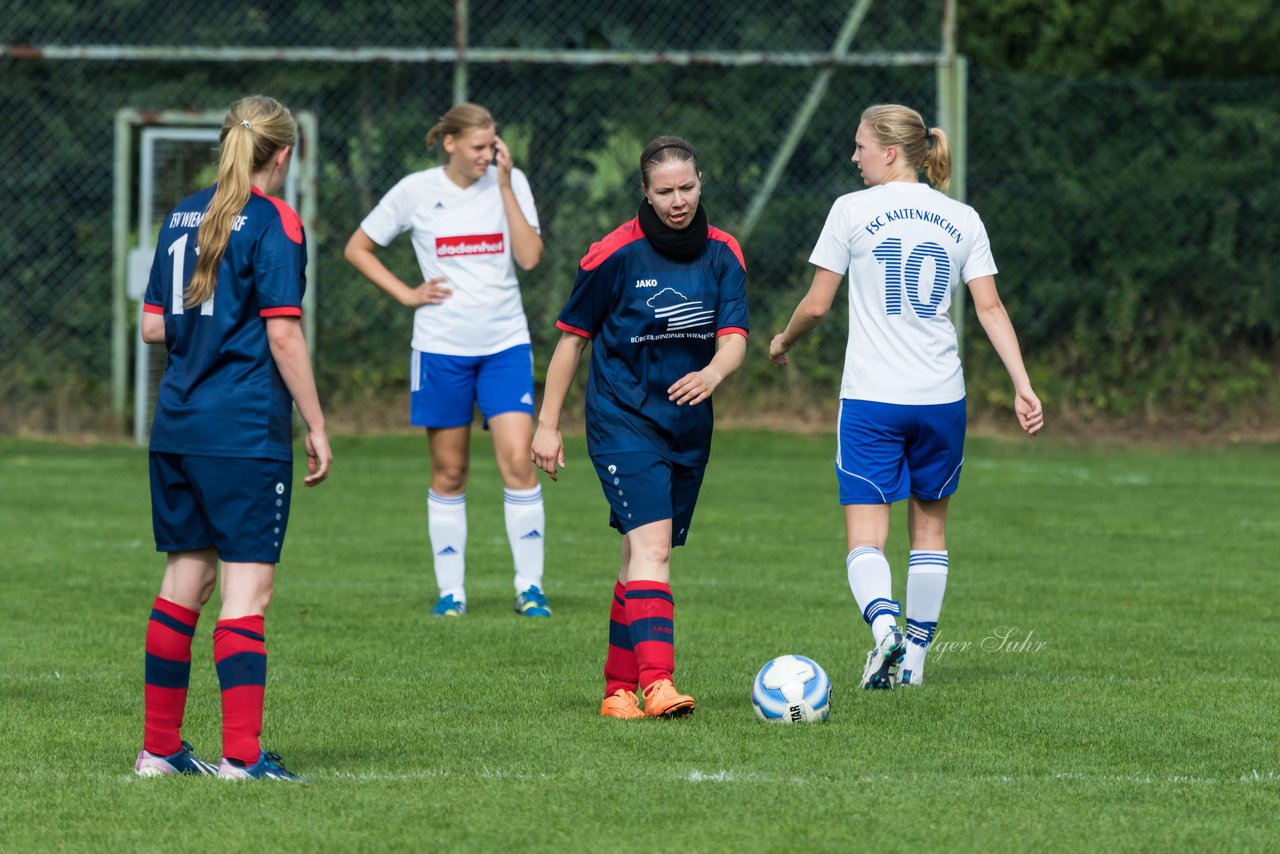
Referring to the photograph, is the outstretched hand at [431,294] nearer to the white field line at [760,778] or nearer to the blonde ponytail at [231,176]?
the blonde ponytail at [231,176]

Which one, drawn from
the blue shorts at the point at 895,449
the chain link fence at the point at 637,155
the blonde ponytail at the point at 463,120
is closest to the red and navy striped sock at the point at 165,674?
the blue shorts at the point at 895,449

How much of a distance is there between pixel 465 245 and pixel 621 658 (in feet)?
11.0

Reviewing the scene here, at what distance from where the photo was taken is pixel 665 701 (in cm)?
600

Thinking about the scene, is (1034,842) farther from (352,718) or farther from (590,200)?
(590,200)

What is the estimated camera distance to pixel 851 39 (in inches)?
717

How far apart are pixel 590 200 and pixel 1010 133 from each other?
13.1 feet

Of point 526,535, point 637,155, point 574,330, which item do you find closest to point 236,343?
point 574,330

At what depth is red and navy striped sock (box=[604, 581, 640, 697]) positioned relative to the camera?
20.6 ft

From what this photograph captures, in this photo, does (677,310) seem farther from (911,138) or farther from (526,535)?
(526,535)

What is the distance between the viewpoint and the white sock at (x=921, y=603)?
22.2ft

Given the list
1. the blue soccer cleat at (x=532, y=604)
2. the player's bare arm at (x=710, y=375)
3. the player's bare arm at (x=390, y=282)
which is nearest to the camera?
the player's bare arm at (x=710, y=375)

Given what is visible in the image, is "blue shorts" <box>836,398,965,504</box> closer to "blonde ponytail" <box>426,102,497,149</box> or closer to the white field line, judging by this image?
the white field line

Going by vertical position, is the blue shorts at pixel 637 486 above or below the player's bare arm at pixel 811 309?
below

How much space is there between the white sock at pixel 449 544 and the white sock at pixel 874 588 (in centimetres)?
254
